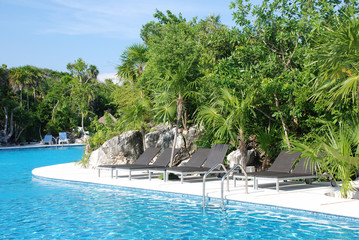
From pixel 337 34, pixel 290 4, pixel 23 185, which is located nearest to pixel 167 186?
pixel 23 185

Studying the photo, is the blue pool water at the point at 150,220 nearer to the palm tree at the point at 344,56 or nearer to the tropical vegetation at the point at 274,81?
the tropical vegetation at the point at 274,81

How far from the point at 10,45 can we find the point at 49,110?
7135 mm

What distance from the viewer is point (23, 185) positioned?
12.2 metres

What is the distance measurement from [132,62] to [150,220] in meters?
13.8

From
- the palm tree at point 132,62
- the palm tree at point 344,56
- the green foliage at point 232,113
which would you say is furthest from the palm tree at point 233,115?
the palm tree at point 132,62

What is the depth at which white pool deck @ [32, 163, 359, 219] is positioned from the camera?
7402 mm

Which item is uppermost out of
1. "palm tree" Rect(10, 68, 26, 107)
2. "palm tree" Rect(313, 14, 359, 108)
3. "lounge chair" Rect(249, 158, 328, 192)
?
"palm tree" Rect(10, 68, 26, 107)

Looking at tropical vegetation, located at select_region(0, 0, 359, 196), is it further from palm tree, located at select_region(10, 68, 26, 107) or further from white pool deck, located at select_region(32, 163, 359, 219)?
palm tree, located at select_region(10, 68, 26, 107)

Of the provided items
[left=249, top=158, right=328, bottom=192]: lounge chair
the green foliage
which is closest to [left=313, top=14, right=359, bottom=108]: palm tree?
[left=249, top=158, right=328, bottom=192]: lounge chair

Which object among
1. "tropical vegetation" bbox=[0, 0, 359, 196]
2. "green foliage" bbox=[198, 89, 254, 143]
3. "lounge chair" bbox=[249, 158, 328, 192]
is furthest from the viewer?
"green foliage" bbox=[198, 89, 254, 143]

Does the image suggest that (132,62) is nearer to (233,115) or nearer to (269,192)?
(233,115)

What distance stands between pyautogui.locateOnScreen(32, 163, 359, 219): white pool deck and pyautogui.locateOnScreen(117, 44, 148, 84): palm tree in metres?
7.80

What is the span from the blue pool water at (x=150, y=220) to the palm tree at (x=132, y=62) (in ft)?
35.1

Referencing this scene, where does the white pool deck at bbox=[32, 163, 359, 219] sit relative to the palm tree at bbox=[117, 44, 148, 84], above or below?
below
